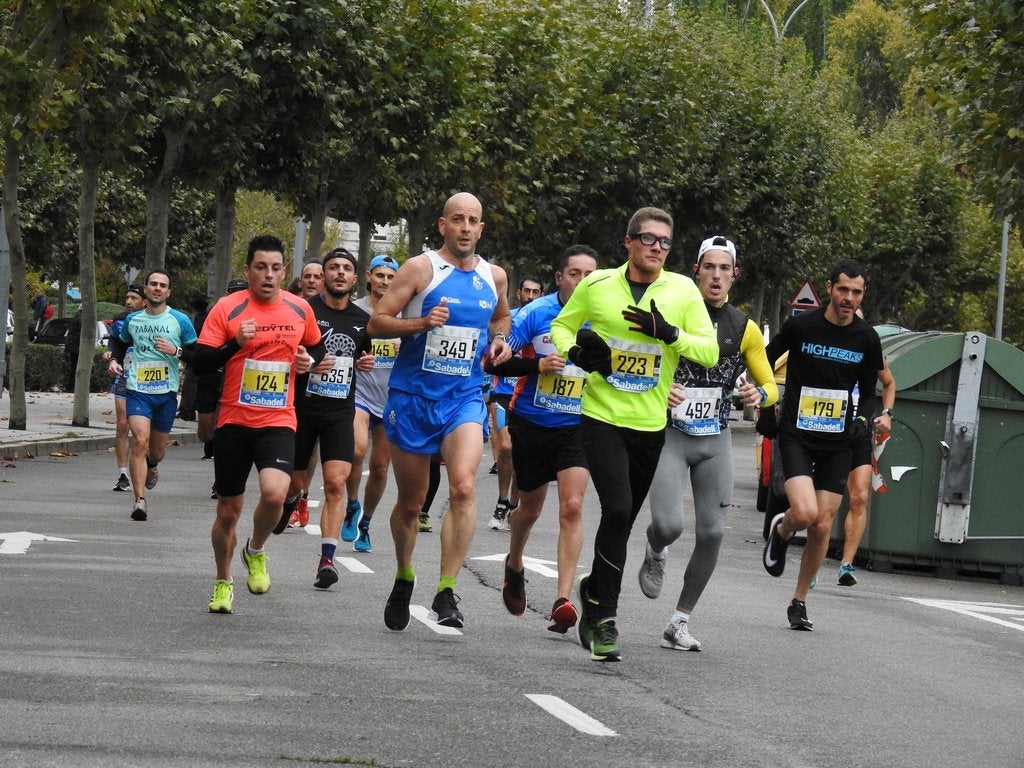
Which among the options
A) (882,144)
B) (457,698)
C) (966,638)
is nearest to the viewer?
(457,698)

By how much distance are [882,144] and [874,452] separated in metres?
52.7

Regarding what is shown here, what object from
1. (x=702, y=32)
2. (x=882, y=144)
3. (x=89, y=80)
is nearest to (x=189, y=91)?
(x=89, y=80)

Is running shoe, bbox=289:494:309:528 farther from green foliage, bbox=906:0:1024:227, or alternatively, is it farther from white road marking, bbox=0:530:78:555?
green foliage, bbox=906:0:1024:227

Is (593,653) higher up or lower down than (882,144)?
lower down

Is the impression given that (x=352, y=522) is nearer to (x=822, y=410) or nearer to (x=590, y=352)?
(x=822, y=410)

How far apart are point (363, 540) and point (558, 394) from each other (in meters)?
3.83

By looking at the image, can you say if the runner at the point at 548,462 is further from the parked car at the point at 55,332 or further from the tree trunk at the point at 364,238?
the parked car at the point at 55,332

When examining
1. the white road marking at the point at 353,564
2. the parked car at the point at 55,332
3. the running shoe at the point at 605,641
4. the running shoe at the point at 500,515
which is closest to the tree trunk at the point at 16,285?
the running shoe at the point at 500,515

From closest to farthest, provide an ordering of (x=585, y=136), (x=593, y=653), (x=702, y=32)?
(x=593, y=653) < (x=585, y=136) < (x=702, y=32)

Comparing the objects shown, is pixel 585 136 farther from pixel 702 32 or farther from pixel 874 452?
pixel 874 452

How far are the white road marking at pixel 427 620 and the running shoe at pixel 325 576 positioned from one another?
2.40 feet

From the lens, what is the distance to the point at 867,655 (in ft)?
32.0

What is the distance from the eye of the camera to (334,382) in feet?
38.8

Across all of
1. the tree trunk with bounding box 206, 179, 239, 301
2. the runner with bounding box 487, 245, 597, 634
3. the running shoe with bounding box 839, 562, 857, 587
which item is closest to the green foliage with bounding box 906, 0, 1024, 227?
the running shoe with bounding box 839, 562, 857, 587
